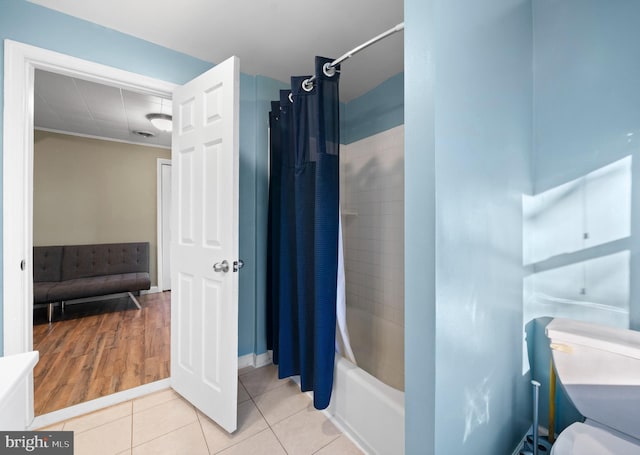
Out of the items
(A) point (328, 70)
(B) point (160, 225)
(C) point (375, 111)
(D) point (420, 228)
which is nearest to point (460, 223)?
(D) point (420, 228)

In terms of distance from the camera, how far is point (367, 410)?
1.28 metres

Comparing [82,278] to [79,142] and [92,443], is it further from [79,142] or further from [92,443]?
[92,443]

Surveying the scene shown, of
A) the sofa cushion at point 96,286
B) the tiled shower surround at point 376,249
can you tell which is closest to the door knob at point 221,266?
the tiled shower surround at point 376,249

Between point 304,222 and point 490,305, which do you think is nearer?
point 490,305

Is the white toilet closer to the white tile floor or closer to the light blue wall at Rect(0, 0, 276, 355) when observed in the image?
the white tile floor

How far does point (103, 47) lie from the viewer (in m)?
1.57

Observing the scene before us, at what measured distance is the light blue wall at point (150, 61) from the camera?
1385mm

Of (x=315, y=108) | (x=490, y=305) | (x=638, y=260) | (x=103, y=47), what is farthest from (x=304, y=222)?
(x=103, y=47)

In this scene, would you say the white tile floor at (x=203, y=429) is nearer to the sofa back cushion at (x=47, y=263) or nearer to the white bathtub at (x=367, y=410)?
the white bathtub at (x=367, y=410)

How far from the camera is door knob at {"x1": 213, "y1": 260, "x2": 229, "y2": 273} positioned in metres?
1.41

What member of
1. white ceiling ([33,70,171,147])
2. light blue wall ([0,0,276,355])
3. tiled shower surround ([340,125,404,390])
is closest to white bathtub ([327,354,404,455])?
tiled shower surround ([340,125,404,390])

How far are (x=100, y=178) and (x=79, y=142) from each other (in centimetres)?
50

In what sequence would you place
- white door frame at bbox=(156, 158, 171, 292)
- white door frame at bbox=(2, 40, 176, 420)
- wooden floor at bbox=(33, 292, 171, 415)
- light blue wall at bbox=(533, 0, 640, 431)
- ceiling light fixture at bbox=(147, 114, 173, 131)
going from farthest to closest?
white door frame at bbox=(156, 158, 171, 292)
ceiling light fixture at bbox=(147, 114, 173, 131)
wooden floor at bbox=(33, 292, 171, 415)
white door frame at bbox=(2, 40, 176, 420)
light blue wall at bbox=(533, 0, 640, 431)

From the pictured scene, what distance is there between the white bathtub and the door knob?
81cm
